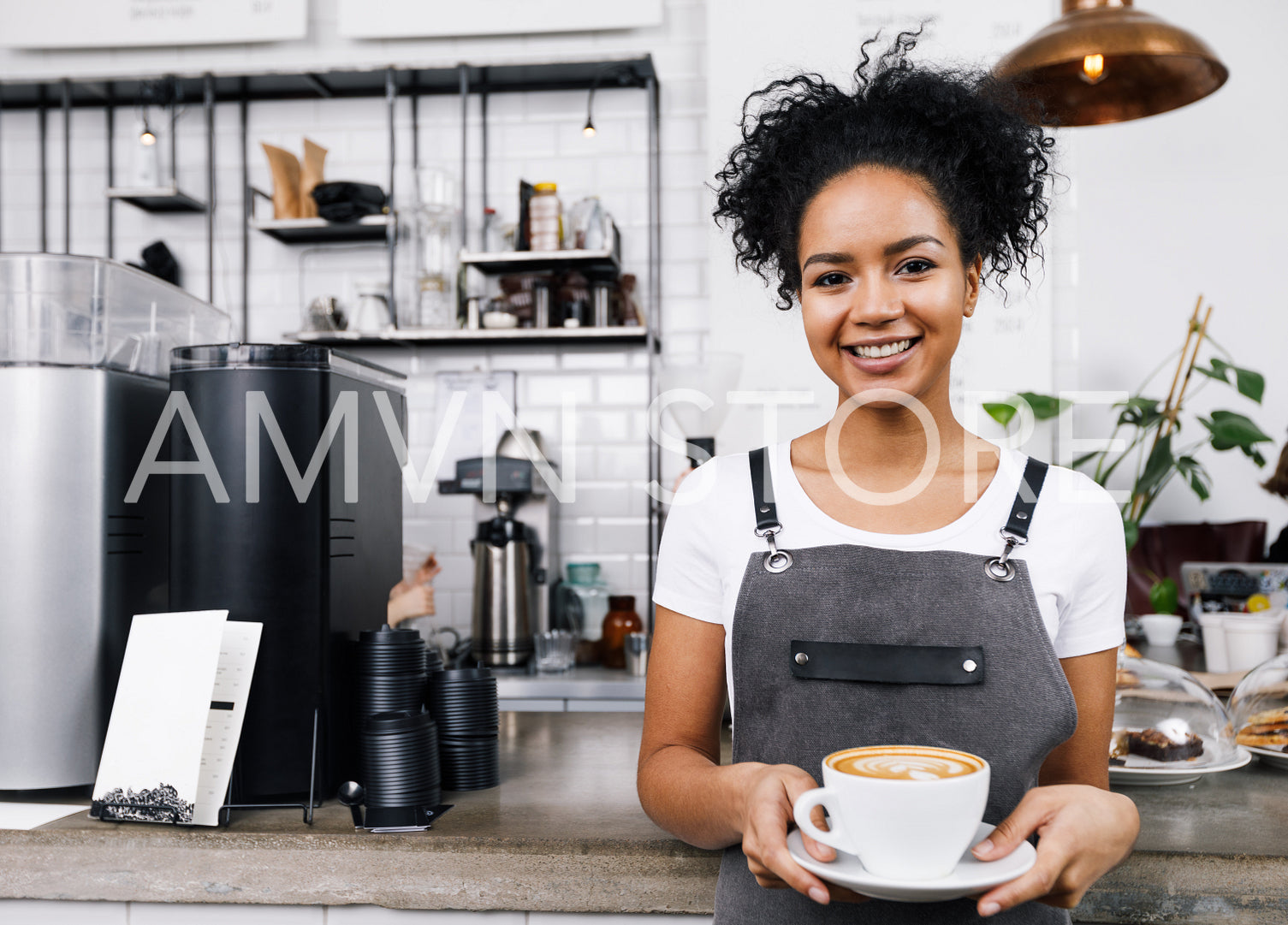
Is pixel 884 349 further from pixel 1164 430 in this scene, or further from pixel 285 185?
pixel 1164 430

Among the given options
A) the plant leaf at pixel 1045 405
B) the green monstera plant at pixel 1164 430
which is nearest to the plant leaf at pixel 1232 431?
the green monstera plant at pixel 1164 430

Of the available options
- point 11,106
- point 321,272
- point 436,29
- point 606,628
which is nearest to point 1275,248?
point 606,628

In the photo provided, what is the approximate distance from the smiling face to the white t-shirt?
5.1 inches

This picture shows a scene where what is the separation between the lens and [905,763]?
2.23ft

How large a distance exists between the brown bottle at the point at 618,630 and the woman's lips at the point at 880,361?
2.16 m

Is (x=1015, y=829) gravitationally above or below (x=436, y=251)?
below

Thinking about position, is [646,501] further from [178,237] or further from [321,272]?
[178,237]

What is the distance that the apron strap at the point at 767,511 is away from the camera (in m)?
0.90

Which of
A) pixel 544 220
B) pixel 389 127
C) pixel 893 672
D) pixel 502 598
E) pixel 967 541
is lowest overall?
pixel 502 598

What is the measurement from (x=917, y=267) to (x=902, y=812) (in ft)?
1.58

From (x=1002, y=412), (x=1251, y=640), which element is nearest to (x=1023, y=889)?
(x=1251, y=640)

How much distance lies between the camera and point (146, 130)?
337cm

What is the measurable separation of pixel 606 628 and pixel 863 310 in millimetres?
2237

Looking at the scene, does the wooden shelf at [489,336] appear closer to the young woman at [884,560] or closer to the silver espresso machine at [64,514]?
the silver espresso machine at [64,514]
